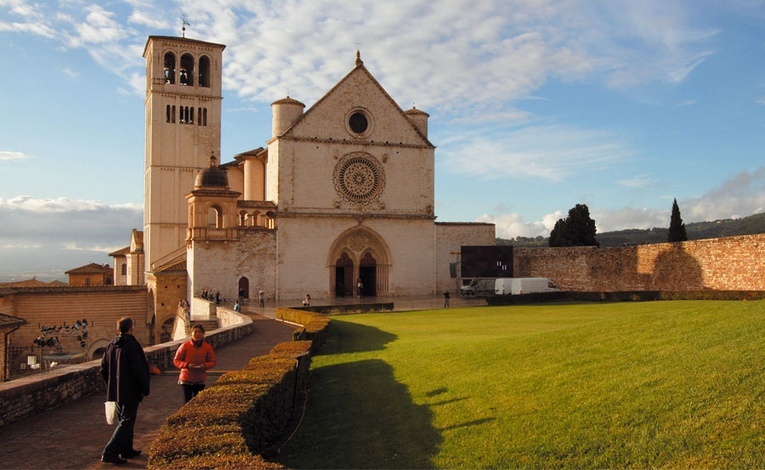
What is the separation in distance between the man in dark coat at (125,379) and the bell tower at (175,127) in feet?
157

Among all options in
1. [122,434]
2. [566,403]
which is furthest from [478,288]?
[122,434]

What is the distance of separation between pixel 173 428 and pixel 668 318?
9807mm

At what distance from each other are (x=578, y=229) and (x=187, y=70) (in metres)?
39.7

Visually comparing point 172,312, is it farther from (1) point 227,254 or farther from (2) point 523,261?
(2) point 523,261

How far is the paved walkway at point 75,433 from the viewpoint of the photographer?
834cm

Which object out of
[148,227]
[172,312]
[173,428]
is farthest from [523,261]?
[173,428]

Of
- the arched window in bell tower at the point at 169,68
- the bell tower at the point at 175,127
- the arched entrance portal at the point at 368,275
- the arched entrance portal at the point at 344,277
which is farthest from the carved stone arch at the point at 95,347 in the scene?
the arched window in bell tower at the point at 169,68

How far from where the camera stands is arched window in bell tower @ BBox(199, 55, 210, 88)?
58.1m

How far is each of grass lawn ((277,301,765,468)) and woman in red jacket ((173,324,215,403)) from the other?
176 cm

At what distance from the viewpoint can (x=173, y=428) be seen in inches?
312

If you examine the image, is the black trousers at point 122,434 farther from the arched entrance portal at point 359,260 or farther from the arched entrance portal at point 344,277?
the arched entrance portal at point 344,277

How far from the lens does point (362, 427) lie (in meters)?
11.2

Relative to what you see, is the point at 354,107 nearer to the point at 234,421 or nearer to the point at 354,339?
the point at 354,339

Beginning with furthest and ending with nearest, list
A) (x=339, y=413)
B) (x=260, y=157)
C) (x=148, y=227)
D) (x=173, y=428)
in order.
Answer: (x=148, y=227) < (x=260, y=157) < (x=339, y=413) < (x=173, y=428)
